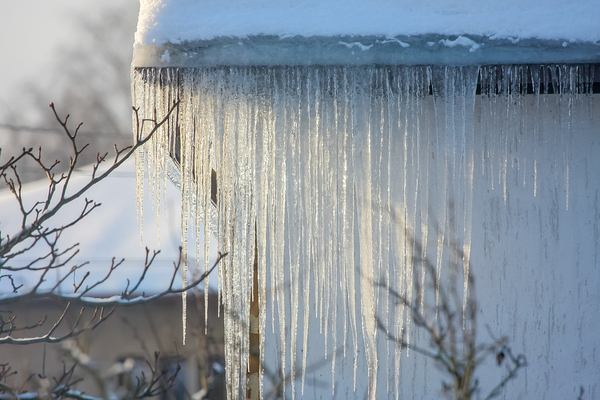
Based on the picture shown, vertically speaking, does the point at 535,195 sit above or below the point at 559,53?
below

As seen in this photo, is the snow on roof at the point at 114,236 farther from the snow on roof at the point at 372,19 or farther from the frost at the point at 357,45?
the frost at the point at 357,45

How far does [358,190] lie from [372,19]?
2.51 ft

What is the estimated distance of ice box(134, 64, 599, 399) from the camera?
2.01 meters

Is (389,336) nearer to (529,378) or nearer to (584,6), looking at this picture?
(529,378)

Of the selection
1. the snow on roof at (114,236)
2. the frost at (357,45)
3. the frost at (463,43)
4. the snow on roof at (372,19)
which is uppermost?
the snow on roof at (372,19)

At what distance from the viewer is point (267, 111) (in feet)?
6.71

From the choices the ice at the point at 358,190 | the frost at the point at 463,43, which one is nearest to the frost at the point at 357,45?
the ice at the point at 358,190

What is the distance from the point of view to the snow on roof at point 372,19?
1771mm

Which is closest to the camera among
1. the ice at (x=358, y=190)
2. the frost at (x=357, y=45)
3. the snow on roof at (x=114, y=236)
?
Result: the frost at (x=357, y=45)

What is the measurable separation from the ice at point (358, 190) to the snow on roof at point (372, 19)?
18cm

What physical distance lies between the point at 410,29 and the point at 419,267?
1.11 metres

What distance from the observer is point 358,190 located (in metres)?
2.27

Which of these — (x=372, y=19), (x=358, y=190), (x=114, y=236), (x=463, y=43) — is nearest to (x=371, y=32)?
(x=372, y=19)

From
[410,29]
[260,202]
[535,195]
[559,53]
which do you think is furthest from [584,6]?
[260,202]
